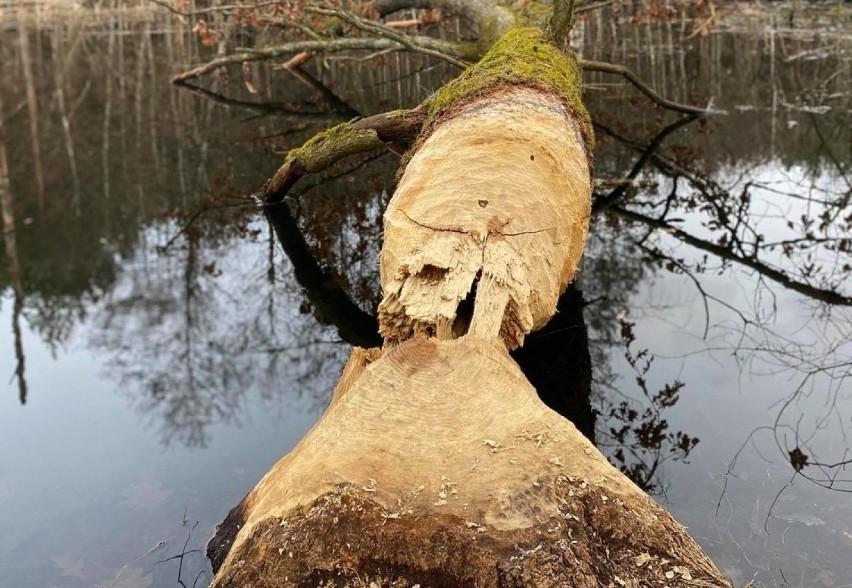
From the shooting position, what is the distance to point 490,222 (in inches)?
111

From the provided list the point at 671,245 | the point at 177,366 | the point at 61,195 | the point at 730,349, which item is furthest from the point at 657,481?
the point at 61,195

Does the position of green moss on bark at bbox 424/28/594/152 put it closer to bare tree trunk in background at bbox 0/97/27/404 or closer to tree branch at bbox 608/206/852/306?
tree branch at bbox 608/206/852/306

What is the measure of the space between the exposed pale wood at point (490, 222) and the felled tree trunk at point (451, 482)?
12 millimetres

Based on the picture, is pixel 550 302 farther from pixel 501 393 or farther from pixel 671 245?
pixel 671 245

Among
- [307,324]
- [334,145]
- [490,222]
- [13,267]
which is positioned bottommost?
[307,324]

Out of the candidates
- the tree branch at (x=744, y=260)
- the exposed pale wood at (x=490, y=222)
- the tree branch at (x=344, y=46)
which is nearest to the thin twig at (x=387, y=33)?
the tree branch at (x=344, y=46)

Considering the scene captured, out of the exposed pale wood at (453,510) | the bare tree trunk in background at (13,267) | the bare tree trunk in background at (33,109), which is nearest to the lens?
the exposed pale wood at (453,510)

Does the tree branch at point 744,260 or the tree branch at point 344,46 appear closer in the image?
the tree branch at point 744,260

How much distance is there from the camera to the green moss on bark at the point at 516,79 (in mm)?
4039

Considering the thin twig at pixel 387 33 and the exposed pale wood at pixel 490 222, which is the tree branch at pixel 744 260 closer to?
the exposed pale wood at pixel 490 222

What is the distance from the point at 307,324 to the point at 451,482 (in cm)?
295

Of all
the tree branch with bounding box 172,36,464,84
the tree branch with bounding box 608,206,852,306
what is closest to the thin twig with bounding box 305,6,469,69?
the tree branch with bounding box 172,36,464,84

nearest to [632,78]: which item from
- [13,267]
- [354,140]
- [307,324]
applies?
[354,140]

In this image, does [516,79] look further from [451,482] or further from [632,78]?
[632,78]
